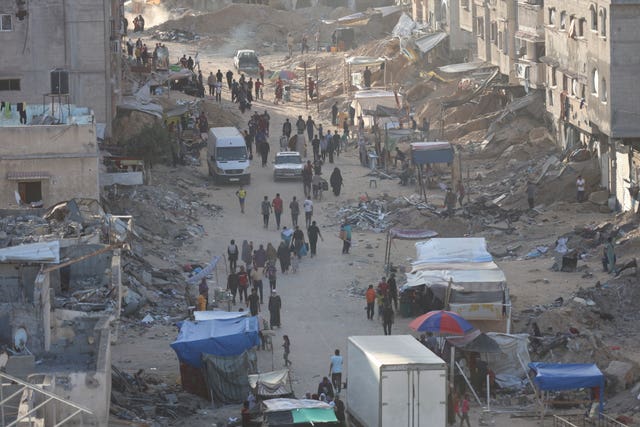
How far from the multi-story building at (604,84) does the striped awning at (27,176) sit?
1520 centimetres

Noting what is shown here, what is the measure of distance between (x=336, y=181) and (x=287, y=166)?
2851 mm

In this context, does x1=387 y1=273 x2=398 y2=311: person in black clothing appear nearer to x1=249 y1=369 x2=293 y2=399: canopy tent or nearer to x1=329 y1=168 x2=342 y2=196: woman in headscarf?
x1=249 y1=369 x2=293 y2=399: canopy tent

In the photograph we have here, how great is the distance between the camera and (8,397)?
22.5 m

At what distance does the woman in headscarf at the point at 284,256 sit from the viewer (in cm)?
4006

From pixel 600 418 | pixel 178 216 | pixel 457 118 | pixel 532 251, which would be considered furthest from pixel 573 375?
pixel 457 118

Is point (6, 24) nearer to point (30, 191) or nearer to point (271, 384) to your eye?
point (30, 191)

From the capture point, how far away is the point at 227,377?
30078 mm

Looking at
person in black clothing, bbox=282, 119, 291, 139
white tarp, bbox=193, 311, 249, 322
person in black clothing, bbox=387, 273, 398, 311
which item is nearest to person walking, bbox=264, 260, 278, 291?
person in black clothing, bbox=387, 273, 398, 311

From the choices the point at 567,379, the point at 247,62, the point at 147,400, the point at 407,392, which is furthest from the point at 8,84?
the point at 407,392

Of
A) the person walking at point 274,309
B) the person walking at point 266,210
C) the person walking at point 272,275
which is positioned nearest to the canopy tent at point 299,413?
the person walking at point 274,309

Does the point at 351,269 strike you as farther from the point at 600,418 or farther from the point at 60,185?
the point at 600,418

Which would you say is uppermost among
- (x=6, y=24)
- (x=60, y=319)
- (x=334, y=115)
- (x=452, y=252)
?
(x=6, y=24)

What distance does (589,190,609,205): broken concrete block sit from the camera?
149 feet

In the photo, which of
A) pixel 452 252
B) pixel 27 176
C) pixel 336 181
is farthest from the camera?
pixel 336 181
